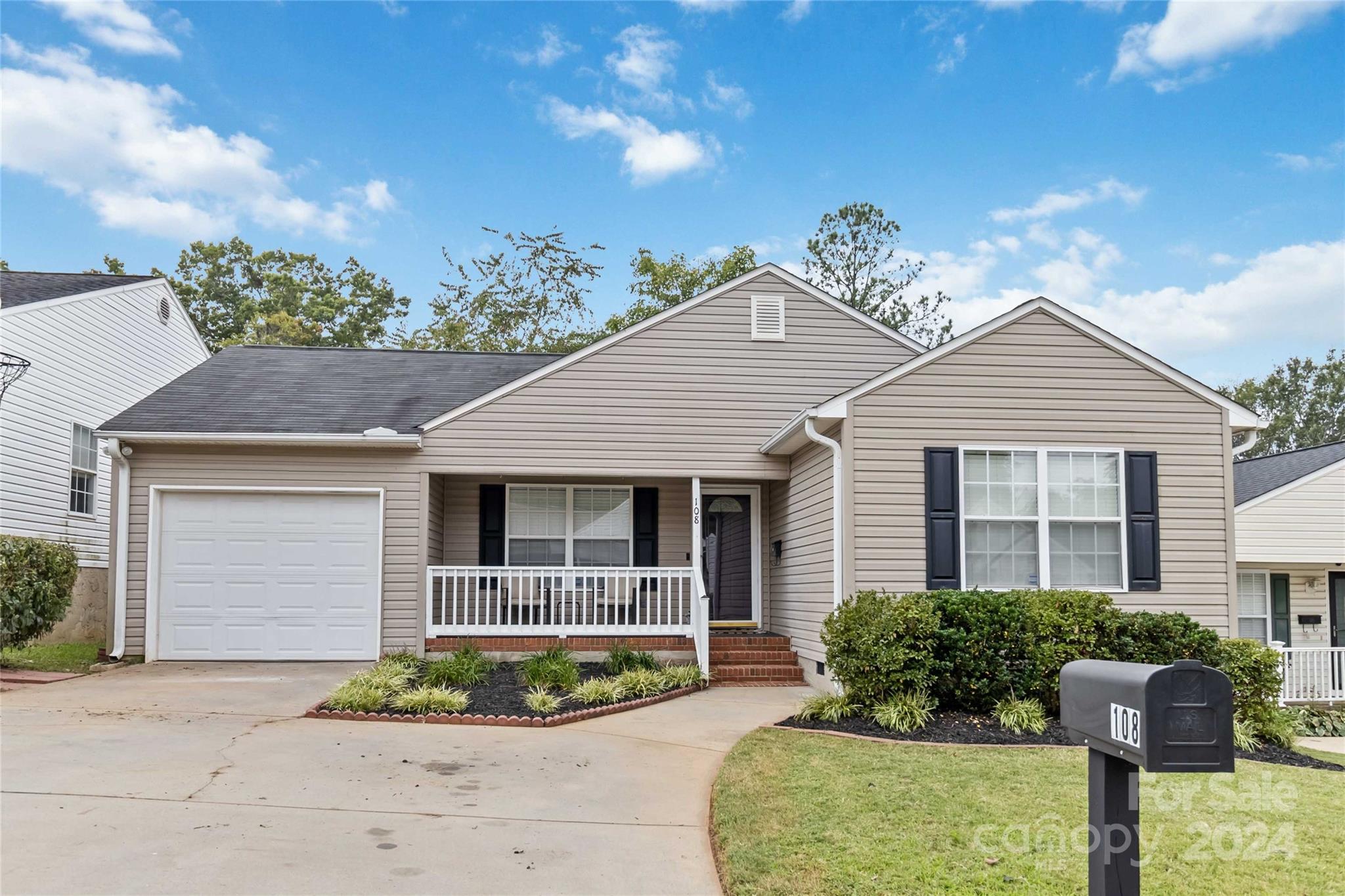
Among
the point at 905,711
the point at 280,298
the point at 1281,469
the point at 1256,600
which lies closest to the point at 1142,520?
the point at 905,711

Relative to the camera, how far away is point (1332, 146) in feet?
54.6

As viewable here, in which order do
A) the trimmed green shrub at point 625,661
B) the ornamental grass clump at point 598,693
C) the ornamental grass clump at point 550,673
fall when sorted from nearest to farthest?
the ornamental grass clump at point 598,693
the ornamental grass clump at point 550,673
the trimmed green shrub at point 625,661

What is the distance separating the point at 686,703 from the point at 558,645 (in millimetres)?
2533

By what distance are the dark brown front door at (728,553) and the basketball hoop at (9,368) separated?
854cm

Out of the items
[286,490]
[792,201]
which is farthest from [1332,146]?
[286,490]

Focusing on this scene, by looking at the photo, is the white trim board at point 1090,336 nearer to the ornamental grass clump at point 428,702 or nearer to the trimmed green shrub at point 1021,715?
the trimmed green shrub at point 1021,715

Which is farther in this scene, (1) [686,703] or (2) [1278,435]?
(2) [1278,435]

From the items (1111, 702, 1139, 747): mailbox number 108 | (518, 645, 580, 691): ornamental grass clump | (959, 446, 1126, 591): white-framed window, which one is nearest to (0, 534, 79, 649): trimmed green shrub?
(518, 645, 580, 691): ornamental grass clump

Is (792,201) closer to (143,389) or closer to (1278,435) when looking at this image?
(143,389)

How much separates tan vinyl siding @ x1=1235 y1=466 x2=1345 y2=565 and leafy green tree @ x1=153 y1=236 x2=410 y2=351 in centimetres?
2752

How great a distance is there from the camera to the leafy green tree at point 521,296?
28.7m

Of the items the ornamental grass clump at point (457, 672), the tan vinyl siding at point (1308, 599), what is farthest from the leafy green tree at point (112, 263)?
the tan vinyl siding at point (1308, 599)

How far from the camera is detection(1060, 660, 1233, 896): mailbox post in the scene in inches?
85.4

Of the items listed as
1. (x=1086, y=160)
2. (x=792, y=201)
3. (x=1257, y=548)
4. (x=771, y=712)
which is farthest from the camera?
(x=792, y=201)
